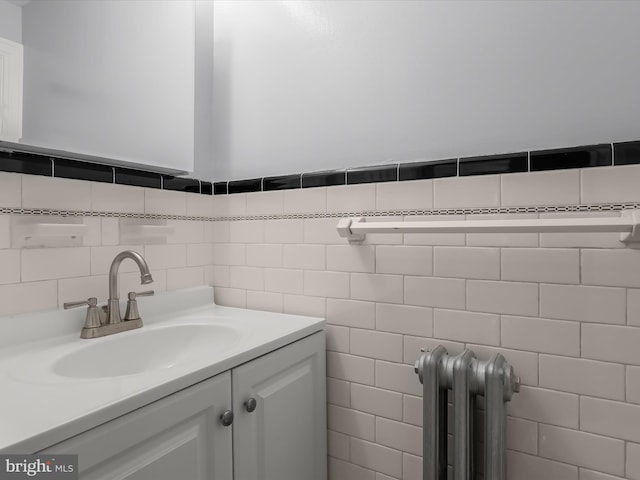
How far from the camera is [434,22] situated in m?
1.21

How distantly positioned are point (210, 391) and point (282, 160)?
899 mm

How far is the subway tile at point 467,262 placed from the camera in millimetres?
1117

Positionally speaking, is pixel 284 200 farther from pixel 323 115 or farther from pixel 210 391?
pixel 210 391

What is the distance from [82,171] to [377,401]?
1.18m

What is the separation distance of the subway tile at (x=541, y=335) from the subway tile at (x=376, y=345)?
12.6 inches

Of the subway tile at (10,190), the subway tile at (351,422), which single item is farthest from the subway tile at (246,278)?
the subway tile at (10,190)

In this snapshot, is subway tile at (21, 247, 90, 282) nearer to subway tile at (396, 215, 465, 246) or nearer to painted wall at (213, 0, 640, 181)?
painted wall at (213, 0, 640, 181)

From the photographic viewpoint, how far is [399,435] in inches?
49.7

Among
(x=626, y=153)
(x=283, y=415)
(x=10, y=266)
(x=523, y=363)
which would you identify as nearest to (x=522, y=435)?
(x=523, y=363)

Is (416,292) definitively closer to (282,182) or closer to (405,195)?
(405,195)

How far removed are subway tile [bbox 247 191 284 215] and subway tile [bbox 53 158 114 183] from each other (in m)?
0.49

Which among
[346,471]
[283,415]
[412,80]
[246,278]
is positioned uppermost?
[412,80]

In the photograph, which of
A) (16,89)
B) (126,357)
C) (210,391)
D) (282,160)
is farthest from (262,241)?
(16,89)

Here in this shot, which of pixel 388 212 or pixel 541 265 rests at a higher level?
pixel 388 212
